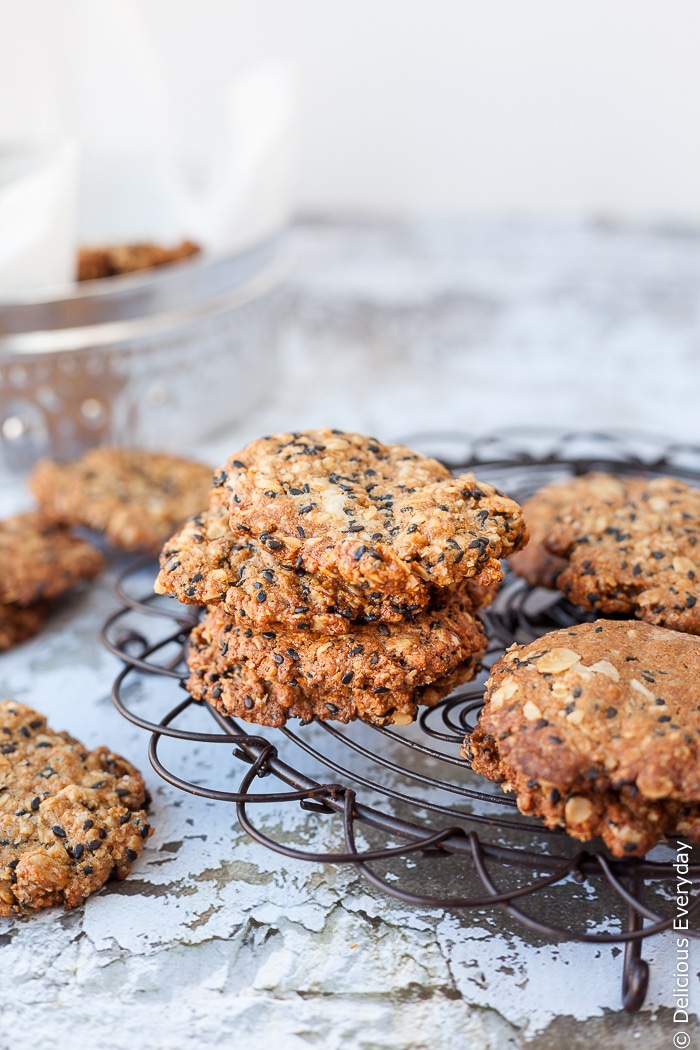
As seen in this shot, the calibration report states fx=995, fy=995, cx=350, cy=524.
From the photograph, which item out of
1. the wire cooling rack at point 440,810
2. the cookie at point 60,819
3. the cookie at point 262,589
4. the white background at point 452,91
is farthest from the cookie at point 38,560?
the white background at point 452,91

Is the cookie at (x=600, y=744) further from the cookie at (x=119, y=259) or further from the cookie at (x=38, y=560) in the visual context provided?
the cookie at (x=119, y=259)

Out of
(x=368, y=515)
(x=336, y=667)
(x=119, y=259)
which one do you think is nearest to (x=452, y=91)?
(x=119, y=259)

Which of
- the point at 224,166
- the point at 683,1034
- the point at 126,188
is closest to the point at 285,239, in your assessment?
the point at 224,166

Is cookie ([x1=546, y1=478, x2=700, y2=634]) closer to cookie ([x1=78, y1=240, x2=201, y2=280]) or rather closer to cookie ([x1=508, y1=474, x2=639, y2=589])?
cookie ([x1=508, y1=474, x2=639, y2=589])

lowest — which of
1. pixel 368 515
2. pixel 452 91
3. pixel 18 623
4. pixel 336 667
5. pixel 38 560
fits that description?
pixel 18 623

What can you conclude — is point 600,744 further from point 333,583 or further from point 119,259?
point 119,259

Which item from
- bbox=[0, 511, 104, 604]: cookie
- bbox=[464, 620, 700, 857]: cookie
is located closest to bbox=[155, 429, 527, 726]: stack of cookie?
bbox=[464, 620, 700, 857]: cookie

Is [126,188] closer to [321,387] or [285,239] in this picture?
[285,239]
